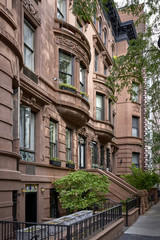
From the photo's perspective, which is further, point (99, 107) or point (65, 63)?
point (99, 107)

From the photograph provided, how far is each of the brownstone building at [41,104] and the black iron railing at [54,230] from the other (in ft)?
1.71

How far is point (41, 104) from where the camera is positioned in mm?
13836

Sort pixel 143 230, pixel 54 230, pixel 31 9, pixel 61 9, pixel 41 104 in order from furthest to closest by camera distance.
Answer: pixel 61 9
pixel 41 104
pixel 31 9
pixel 143 230
pixel 54 230

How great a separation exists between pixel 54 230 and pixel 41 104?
24.0 feet

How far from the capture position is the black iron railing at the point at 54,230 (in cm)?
707

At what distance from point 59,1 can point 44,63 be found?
15.5 feet

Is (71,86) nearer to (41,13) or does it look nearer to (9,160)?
(41,13)

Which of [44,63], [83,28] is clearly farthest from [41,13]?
[83,28]

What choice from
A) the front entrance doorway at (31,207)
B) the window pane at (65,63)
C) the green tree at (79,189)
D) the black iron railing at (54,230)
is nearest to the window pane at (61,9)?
the window pane at (65,63)

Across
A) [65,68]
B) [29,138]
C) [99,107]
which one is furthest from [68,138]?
[99,107]

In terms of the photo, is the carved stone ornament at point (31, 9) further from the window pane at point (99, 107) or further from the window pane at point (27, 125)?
the window pane at point (99, 107)

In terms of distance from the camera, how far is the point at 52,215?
14.6m

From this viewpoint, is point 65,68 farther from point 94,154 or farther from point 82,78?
point 94,154

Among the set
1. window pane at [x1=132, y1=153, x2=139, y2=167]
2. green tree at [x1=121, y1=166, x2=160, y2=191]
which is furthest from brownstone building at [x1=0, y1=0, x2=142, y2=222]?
window pane at [x1=132, y1=153, x2=139, y2=167]
